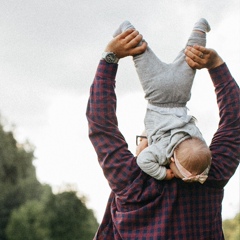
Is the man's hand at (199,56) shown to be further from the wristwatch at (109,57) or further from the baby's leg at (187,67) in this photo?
the wristwatch at (109,57)

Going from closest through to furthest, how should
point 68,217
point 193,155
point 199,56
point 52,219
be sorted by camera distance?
point 193,155, point 199,56, point 68,217, point 52,219

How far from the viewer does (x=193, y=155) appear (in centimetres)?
203

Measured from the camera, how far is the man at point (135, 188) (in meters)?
2.13

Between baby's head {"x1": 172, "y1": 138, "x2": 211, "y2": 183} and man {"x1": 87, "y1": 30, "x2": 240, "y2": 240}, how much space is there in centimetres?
13

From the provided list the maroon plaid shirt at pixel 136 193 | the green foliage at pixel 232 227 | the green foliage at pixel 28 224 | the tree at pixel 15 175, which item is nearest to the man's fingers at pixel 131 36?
the maroon plaid shirt at pixel 136 193

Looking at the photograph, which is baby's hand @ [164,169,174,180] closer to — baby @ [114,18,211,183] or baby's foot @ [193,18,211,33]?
baby @ [114,18,211,183]

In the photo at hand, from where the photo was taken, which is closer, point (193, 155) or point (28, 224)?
point (193, 155)

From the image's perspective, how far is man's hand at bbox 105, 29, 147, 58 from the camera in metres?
2.16

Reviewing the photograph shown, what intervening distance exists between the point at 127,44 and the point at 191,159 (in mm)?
519

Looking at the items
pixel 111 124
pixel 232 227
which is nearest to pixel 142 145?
pixel 111 124

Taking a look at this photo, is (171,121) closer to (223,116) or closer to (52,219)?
(223,116)

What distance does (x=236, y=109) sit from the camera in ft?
7.88

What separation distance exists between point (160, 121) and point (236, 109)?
43cm

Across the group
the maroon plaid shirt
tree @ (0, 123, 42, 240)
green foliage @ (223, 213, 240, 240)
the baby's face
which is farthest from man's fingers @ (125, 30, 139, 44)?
tree @ (0, 123, 42, 240)
